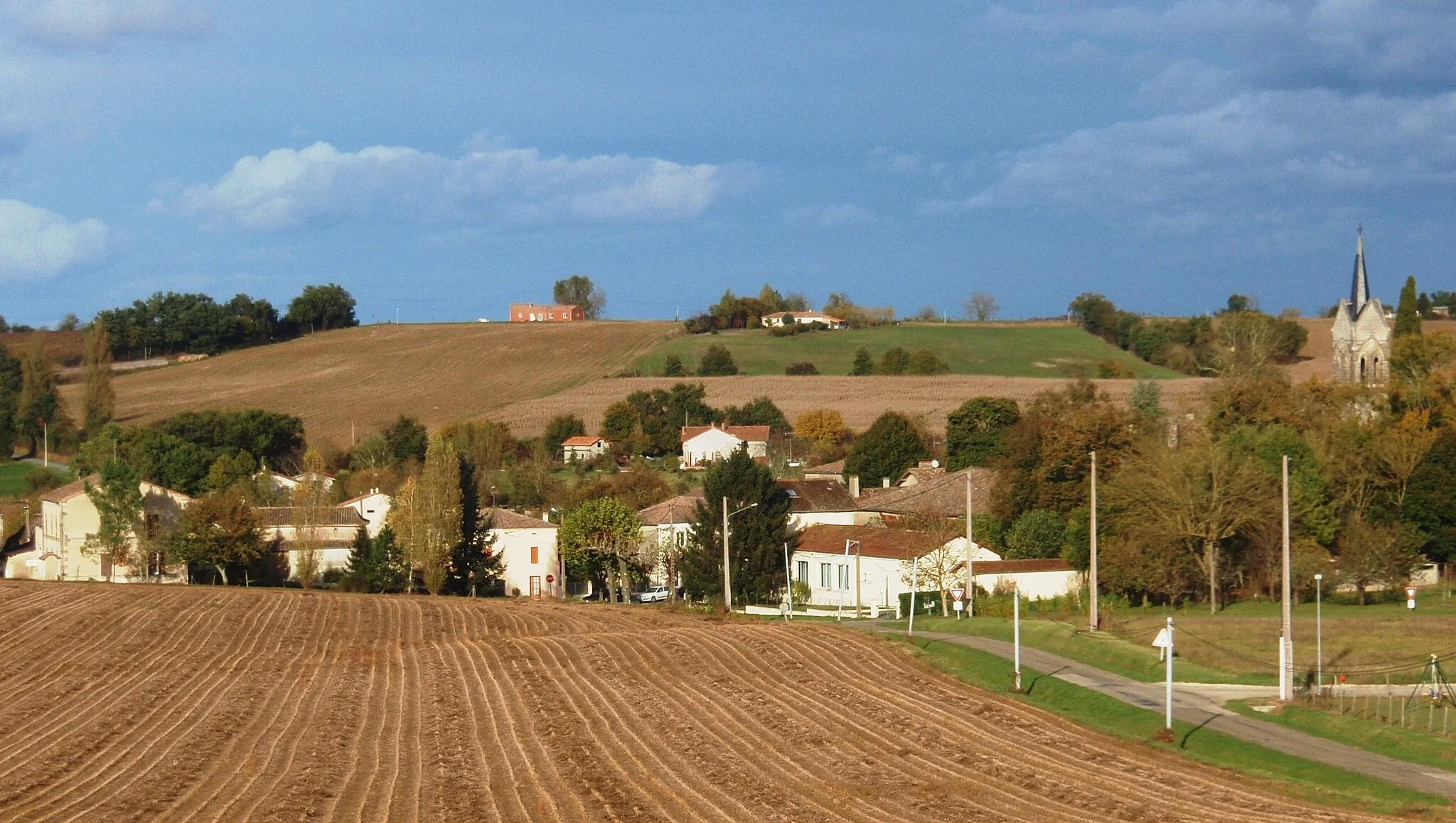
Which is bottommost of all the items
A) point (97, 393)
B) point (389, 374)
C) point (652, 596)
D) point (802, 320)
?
point (652, 596)

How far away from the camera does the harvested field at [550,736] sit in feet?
72.8

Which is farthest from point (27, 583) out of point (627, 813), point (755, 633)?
point (627, 813)

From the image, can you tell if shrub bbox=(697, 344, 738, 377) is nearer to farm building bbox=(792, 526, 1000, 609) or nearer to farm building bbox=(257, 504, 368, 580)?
farm building bbox=(257, 504, 368, 580)

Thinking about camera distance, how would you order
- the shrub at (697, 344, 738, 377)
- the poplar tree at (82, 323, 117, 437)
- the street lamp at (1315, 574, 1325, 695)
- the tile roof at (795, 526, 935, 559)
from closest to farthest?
the street lamp at (1315, 574, 1325, 695) → the tile roof at (795, 526, 935, 559) → the poplar tree at (82, 323, 117, 437) → the shrub at (697, 344, 738, 377)

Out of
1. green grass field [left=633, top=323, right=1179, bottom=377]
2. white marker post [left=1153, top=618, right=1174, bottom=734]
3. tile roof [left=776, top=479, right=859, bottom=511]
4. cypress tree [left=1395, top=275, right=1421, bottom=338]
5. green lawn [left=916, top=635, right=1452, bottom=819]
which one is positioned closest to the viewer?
green lawn [left=916, top=635, right=1452, bottom=819]

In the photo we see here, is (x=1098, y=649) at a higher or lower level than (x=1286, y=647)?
lower

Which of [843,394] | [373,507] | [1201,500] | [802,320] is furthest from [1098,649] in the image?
[802,320]

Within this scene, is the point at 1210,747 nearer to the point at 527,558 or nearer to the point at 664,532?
the point at 664,532

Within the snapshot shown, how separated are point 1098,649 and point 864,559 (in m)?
26.2

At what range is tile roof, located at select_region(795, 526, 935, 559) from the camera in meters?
61.5

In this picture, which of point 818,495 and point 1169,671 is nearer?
point 1169,671

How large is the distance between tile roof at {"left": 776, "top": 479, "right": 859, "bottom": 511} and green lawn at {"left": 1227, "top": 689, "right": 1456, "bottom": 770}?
48323 millimetres

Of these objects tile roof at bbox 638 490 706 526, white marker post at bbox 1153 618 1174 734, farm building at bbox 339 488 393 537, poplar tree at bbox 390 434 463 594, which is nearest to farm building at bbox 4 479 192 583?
farm building at bbox 339 488 393 537

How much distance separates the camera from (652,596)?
2862 inches
